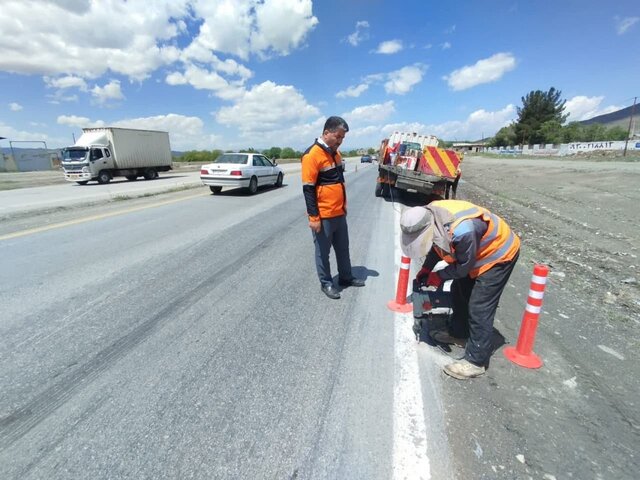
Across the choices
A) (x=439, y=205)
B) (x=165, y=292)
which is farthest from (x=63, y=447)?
(x=439, y=205)

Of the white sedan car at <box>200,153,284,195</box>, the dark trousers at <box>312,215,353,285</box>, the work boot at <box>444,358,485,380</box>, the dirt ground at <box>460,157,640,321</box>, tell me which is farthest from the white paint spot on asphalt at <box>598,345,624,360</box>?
the white sedan car at <box>200,153,284,195</box>

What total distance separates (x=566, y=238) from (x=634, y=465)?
5.89 metres

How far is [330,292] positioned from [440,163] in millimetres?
8267

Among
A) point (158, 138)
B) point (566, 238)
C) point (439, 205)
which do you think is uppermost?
point (158, 138)

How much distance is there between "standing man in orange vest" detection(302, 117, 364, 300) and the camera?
3.69 metres

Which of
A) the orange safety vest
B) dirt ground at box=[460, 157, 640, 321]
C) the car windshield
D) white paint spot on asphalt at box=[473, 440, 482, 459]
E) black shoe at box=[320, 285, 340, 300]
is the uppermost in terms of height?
the car windshield

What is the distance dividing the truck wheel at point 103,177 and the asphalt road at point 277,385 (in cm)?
1784

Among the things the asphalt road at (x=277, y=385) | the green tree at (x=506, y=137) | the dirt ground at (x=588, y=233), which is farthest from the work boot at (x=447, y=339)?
the green tree at (x=506, y=137)

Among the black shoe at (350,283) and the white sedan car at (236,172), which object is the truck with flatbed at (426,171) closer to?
the white sedan car at (236,172)

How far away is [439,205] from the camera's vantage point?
2.58 metres

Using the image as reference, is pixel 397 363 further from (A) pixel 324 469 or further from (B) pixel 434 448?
(A) pixel 324 469

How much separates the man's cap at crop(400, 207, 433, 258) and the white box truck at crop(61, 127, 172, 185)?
21.7m

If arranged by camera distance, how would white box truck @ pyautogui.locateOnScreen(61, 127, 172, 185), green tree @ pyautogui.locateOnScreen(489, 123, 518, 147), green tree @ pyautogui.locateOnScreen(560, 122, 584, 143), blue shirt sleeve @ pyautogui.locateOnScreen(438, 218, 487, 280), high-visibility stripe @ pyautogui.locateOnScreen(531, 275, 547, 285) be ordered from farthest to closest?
green tree @ pyautogui.locateOnScreen(489, 123, 518, 147)
green tree @ pyautogui.locateOnScreen(560, 122, 584, 143)
white box truck @ pyautogui.locateOnScreen(61, 127, 172, 185)
high-visibility stripe @ pyautogui.locateOnScreen(531, 275, 547, 285)
blue shirt sleeve @ pyautogui.locateOnScreen(438, 218, 487, 280)

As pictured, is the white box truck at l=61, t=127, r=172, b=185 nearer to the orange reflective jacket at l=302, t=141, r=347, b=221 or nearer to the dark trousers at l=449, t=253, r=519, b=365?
the orange reflective jacket at l=302, t=141, r=347, b=221
